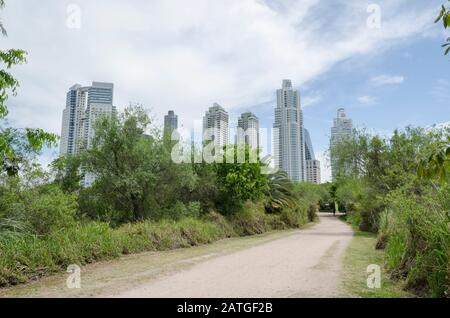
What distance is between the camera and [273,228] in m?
24.4

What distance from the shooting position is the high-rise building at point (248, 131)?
2227 cm

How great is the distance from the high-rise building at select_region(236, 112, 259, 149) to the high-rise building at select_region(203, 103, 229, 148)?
96 cm

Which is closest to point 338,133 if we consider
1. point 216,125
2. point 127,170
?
point 216,125

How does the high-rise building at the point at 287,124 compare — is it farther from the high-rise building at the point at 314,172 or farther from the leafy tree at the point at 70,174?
the high-rise building at the point at 314,172

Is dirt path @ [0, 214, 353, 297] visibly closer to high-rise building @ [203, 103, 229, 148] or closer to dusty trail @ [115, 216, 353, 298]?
dusty trail @ [115, 216, 353, 298]

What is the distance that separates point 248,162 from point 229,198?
2.41 meters

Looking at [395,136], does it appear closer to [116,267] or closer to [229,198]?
[229,198]

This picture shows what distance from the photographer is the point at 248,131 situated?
2484cm

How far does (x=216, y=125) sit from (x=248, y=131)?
112 inches


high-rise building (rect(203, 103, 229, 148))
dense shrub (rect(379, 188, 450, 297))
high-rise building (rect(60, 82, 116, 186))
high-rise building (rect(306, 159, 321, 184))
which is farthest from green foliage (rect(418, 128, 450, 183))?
high-rise building (rect(306, 159, 321, 184))

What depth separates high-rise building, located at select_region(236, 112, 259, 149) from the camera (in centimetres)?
2227

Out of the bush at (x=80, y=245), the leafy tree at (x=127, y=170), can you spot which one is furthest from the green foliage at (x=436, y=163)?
the leafy tree at (x=127, y=170)

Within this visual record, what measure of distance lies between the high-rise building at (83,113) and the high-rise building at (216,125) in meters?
6.14
